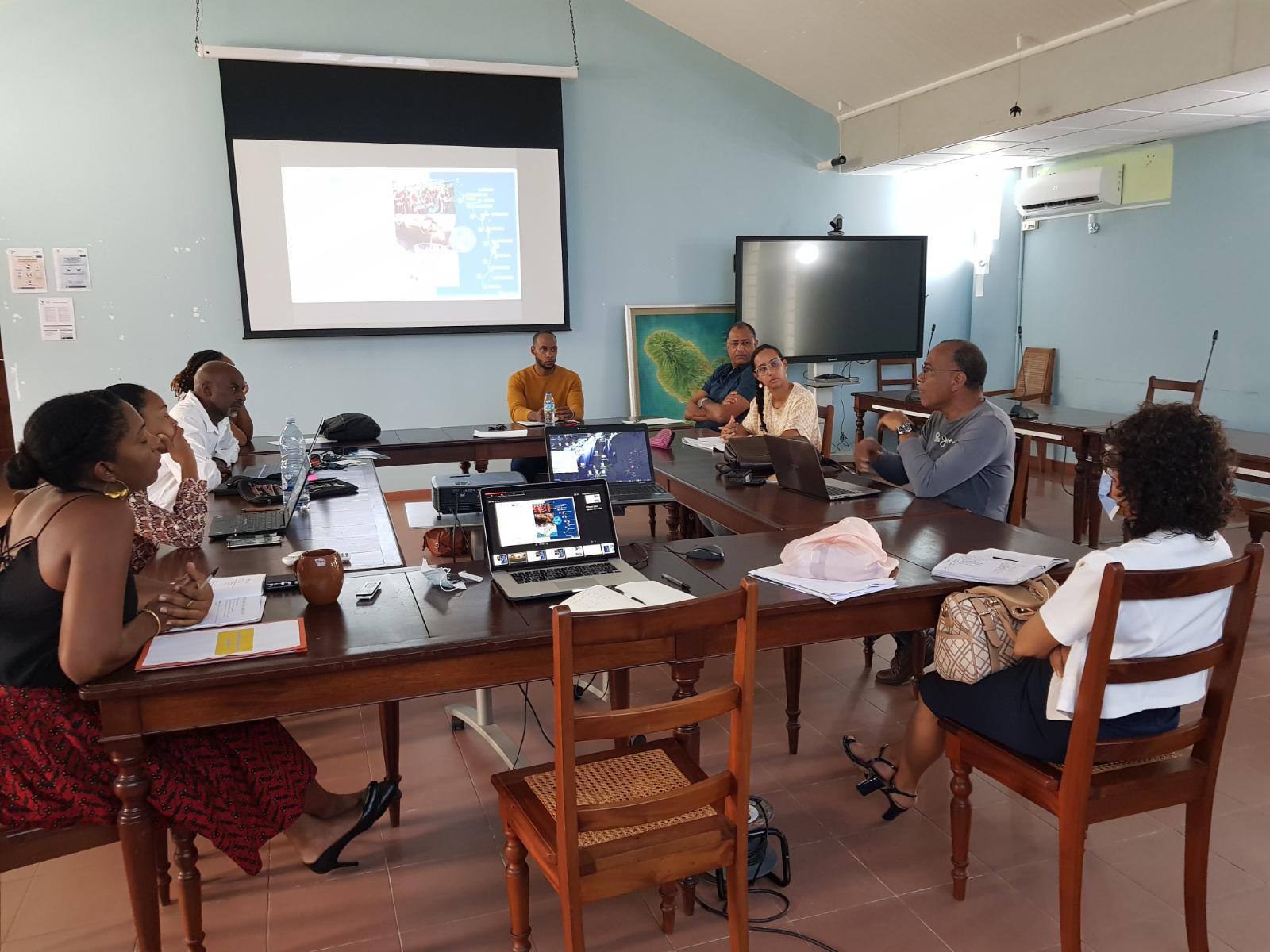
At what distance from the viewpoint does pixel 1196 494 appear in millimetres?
1759

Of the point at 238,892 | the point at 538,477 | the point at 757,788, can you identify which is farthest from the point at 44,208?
the point at 757,788

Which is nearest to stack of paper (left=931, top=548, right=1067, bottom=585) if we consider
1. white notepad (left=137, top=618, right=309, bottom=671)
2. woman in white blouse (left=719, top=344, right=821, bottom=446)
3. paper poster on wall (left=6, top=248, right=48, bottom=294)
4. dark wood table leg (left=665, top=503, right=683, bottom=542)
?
white notepad (left=137, top=618, right=309, bottom=671)

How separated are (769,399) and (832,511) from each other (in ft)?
4.51

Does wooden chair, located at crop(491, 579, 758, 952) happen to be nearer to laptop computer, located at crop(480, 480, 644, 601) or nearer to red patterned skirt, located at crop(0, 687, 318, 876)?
laptop computer, located at crop(480, 480, 644, 601)

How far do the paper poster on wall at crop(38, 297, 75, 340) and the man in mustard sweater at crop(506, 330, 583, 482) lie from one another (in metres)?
2.74

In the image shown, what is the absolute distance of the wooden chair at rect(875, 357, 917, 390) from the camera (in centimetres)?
733

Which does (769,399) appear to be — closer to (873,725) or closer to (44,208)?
(873,725)

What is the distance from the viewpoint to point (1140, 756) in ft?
5.83

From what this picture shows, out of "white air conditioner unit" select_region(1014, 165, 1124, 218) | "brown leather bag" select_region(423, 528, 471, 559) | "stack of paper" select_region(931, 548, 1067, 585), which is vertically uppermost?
"white air conditioner unit" select_region(1014, 165, 1124, 218)

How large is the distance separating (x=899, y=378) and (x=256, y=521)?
5.91 meters

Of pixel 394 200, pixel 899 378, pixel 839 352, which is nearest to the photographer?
pixel 394 200

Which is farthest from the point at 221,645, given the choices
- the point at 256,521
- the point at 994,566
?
the point at 994,566

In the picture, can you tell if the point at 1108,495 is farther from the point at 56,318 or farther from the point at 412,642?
the point at 56,318

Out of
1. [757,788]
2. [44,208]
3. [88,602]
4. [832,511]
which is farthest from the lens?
[44,208]
